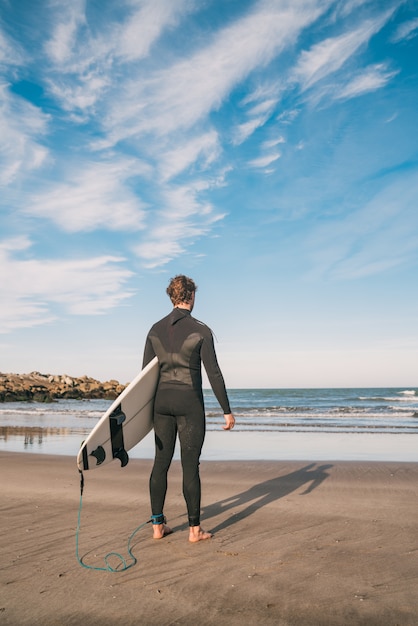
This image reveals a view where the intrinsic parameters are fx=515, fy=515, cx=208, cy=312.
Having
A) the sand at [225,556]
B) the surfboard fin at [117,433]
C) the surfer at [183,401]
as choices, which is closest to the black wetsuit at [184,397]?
the surfer at [183,401]

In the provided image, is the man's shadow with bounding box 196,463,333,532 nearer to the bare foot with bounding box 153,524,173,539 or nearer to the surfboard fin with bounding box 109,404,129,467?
the bare foot with bounding box 153,524,173,539

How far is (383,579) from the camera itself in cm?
308

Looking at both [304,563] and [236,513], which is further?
[236,513]

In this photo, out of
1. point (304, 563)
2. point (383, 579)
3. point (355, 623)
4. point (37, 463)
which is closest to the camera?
point (355, 623)

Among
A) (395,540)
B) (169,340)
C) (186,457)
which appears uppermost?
(169,340)

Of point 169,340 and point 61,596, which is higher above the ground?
point 169,340

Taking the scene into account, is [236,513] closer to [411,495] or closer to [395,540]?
[395,540]

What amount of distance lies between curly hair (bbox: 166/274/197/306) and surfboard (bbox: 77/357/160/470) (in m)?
0.53

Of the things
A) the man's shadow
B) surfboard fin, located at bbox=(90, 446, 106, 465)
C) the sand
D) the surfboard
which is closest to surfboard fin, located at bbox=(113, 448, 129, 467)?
the surfboard

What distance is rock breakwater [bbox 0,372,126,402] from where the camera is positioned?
115 ft

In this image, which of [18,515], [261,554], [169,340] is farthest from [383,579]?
[18,515]

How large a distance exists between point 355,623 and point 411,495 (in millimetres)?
3474

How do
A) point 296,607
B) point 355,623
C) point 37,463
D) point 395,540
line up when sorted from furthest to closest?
point 37,463
point 395,540
point 296,607
point 355,623

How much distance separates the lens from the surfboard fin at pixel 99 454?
13.4 feet
